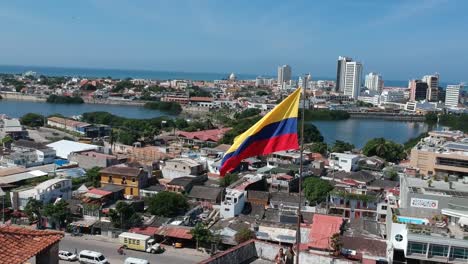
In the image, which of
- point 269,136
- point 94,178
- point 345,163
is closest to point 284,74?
point 345,163

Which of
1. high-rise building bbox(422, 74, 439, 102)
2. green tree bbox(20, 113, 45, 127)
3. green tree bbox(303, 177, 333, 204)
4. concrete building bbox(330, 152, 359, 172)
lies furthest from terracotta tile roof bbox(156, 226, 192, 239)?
high-rise building bbox(422, 74, 439, 102)

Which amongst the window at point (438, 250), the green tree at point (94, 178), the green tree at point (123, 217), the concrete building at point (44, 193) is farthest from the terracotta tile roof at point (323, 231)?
the green tree at point (94, 178)

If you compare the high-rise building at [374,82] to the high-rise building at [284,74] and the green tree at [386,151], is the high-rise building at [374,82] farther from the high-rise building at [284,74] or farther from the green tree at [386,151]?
the green tree at [386,151]

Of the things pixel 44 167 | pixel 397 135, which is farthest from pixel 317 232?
pixel 397 135

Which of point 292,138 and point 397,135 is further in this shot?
point 397,135

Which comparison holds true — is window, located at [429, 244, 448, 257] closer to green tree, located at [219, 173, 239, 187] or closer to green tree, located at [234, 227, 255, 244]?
green tree, located at [234, 227, 255, 244]

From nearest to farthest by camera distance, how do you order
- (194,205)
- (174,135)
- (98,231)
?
(98,231), (194,205), (174,135)

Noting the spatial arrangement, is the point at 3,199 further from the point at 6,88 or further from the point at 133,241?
the point at 6,88
